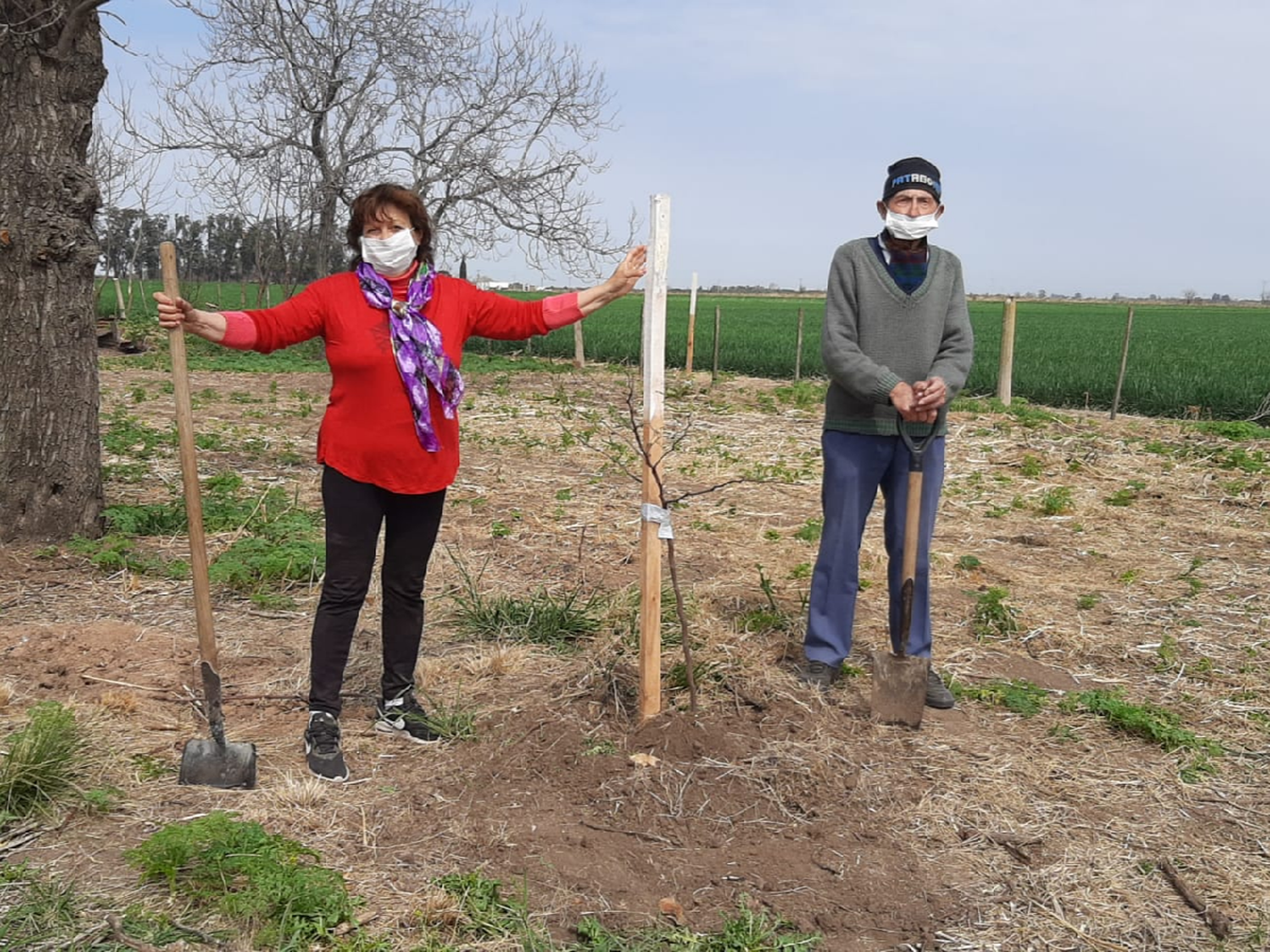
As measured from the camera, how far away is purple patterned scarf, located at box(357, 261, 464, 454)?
339 centimetres

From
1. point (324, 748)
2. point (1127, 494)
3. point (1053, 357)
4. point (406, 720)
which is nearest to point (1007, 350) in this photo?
point (1127, 494)

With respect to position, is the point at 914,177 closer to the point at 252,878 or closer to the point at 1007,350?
the point at 252,878

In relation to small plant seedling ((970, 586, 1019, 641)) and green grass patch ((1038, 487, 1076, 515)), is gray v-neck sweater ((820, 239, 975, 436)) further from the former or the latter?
green grass patch ((1038, 487, 1076, 515))

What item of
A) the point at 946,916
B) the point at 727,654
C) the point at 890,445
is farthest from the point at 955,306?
the point at 946,916

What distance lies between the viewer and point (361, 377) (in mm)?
3385

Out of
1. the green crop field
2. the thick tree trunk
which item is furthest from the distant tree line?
the thick tree trunk

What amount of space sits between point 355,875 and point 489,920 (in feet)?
1.48

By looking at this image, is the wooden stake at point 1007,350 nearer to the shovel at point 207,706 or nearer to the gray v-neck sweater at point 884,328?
the gray v-neck sweater at point 884,328

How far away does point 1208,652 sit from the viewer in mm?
4977

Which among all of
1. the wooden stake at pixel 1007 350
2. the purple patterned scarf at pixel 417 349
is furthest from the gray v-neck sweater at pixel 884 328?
the wooden stake at pixel 1007 350

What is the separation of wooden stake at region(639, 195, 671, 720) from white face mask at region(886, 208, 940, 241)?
1.05 meters

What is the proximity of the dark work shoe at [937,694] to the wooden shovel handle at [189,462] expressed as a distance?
2.71 metres

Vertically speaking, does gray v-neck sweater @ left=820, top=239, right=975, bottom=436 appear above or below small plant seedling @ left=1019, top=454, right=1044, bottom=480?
above

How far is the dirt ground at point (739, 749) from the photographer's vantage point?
2920 millimetres
